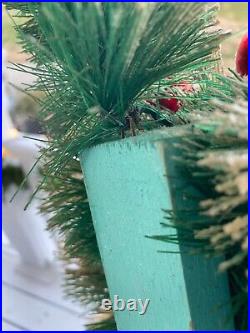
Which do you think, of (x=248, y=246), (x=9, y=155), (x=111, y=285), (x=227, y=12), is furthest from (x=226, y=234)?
(x=9, y=155)

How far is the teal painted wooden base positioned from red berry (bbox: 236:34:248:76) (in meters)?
0.10

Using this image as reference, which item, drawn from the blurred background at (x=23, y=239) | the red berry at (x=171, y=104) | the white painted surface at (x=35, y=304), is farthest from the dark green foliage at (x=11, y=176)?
the red berry at (x=171, y=104)

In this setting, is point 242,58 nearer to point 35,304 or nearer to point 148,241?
point 148,241

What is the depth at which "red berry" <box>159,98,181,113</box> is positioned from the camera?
0.41 metres

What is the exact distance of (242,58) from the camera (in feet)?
1.19

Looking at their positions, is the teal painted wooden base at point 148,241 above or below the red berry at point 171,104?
below

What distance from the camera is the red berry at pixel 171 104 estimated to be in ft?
1.34

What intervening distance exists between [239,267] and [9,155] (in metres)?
0.79

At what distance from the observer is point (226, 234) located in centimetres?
25

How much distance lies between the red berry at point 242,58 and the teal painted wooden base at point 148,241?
0.32ft

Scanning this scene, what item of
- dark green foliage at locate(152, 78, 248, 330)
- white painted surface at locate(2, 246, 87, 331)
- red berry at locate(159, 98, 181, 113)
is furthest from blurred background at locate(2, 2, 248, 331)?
dark green foliage at locate(152, 78, 248, 330)

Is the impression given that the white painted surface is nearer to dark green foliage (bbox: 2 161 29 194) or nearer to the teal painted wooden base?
dark green foliage (bbox: 2 161 29 194)

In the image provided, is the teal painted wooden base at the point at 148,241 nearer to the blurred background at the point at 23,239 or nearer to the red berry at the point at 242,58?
the red berry at the point at 242,58

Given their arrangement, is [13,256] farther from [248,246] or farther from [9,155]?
[248,246]
